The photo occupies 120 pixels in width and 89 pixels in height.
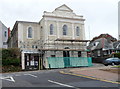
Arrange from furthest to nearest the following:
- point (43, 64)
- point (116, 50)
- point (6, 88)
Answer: point (116, 50)
point (43, 64)
point (6, 88)

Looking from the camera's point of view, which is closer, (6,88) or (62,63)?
(6,88)

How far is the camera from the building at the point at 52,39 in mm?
30203

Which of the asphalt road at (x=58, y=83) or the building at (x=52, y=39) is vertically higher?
the building at (x=52, y=39)

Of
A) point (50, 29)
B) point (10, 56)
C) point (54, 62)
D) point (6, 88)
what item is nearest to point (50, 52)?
point (54, 62)

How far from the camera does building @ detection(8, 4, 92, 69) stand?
1189 inches

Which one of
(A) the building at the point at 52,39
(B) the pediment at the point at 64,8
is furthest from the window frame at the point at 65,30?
(B) the pediment at the point at 64,8

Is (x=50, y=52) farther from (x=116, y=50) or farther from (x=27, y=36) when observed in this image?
(x=116, y=50)

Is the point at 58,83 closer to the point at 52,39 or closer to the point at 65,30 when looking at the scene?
the point at 52,39

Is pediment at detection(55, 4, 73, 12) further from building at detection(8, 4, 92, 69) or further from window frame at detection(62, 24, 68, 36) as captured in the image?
window frame at detection(62, 24, 68, 36)

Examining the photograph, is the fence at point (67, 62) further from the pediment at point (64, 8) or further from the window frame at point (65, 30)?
the pediment at point (64, 8)

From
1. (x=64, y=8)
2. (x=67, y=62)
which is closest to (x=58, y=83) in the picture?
(x=67, y=62)

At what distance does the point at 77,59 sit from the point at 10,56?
38.2 feet

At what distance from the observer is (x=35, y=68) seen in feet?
96.4

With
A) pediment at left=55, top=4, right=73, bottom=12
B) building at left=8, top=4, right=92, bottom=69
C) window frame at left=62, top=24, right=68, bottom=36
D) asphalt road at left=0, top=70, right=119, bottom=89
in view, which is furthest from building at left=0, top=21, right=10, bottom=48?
asphalt road at left=0, top=70, right=119, bottom=89
